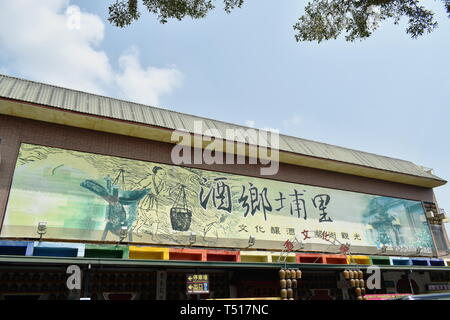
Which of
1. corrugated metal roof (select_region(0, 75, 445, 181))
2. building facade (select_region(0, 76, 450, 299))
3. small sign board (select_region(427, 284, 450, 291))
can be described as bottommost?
small sign board (select_region(427, 284, 450, 291))

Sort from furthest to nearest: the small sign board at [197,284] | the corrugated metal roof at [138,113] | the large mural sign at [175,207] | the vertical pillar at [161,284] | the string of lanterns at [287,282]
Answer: the corrugated metal roof at [138,113]
the vertical pillar at [161,284]
the large mural sign at [175,207]
the string of lanterns at [287,282]
the small sign board at [197,284]

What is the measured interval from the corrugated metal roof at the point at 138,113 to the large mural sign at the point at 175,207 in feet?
5.70

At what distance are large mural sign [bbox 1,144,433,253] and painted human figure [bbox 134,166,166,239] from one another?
0.04 meters

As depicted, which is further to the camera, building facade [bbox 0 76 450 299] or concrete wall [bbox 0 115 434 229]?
concrete wall [bbox 0 115 434 229]

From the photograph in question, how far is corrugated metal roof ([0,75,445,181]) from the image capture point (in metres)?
12.7

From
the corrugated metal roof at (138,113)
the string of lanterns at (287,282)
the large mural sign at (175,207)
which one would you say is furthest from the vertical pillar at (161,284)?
the corrugated metal roof at (138,113)

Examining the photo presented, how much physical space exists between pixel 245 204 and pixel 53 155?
26.3ft

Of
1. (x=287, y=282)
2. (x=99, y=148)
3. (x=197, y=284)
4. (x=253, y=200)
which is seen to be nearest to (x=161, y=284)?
(x=197, y=284)

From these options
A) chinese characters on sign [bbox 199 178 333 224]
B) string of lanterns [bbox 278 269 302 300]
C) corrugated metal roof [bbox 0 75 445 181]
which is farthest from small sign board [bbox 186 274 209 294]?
corrugated metal roof [bbox 0 75 445 181]

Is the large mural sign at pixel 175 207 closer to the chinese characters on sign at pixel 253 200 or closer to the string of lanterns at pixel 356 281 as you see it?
the chinese characters on sign at pixel 253 200

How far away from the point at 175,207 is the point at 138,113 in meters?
4.46

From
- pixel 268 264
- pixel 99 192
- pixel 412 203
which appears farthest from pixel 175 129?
pixel 412 203

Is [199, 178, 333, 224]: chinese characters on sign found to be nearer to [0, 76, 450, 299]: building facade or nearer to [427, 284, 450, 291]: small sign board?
[0, 76, 450, 299]: building facade

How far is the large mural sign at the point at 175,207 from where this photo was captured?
37.9 ft
